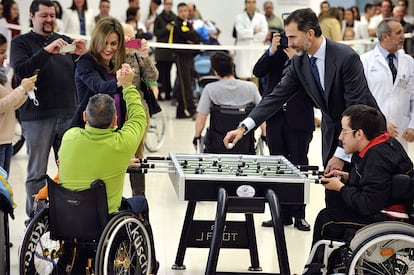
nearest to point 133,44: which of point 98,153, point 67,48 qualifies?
point 67,48

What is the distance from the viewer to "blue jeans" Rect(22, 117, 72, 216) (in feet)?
21.5

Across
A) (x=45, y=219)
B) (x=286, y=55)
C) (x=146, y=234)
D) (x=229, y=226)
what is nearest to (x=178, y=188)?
(x=146, y=234)

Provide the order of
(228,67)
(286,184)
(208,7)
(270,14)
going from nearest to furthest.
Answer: (286,184) < (228,67) < (270,14) < (208,7)

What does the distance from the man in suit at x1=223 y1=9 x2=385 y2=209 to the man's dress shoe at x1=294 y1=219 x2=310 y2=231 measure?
55.1 inches

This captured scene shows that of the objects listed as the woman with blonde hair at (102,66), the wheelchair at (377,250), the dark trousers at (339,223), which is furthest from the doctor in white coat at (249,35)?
the wheelchair at (377,250)

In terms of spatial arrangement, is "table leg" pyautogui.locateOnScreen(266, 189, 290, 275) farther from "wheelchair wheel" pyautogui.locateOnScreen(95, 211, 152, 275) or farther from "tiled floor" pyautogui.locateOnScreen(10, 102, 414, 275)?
"tiled floor" pyautogui.locateOnScreen(10, 102, 414, 275)

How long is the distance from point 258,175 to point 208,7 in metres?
13.6

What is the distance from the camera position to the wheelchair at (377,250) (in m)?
4.63

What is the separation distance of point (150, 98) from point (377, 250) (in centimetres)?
245

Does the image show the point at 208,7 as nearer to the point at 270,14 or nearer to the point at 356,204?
the point at 270,14

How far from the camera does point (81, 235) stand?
4902 mm

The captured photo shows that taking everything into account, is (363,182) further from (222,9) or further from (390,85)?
(222,9)

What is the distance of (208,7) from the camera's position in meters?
18.3

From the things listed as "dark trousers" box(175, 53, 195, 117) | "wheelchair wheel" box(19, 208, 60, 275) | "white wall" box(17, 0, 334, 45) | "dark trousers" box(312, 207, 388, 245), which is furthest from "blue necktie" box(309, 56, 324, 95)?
"white wall" box(17, 0, 334, 45)
